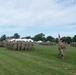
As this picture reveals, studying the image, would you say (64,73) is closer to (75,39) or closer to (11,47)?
(11,47)

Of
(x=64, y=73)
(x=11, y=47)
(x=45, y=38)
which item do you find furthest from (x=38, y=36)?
(x=64, y=73)

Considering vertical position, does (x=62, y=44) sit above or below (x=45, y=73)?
above

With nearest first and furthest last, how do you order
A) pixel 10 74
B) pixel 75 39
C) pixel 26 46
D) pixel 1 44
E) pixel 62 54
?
pixel 10 74 → pixel 62 54 → pixel 26 46 → pixel 1 44 → pixel 75 39

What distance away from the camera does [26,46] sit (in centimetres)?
3947

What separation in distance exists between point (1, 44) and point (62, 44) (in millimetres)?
30878

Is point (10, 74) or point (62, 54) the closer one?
point (10, 74)

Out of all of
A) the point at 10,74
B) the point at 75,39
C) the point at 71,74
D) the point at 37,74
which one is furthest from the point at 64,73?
the point at 75,39

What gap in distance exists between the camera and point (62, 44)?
24750 mm

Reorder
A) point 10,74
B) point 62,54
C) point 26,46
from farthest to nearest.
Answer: point 26,46 < point 62,54 < point 10,74

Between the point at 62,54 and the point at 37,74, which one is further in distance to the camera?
the point at 62,54

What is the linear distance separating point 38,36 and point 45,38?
4824 millimetres

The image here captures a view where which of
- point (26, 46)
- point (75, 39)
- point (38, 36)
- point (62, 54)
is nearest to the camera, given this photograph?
point (62, 54)

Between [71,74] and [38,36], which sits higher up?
[38,36]

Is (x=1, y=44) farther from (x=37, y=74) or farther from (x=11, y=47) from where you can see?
(x=37, y=74)
